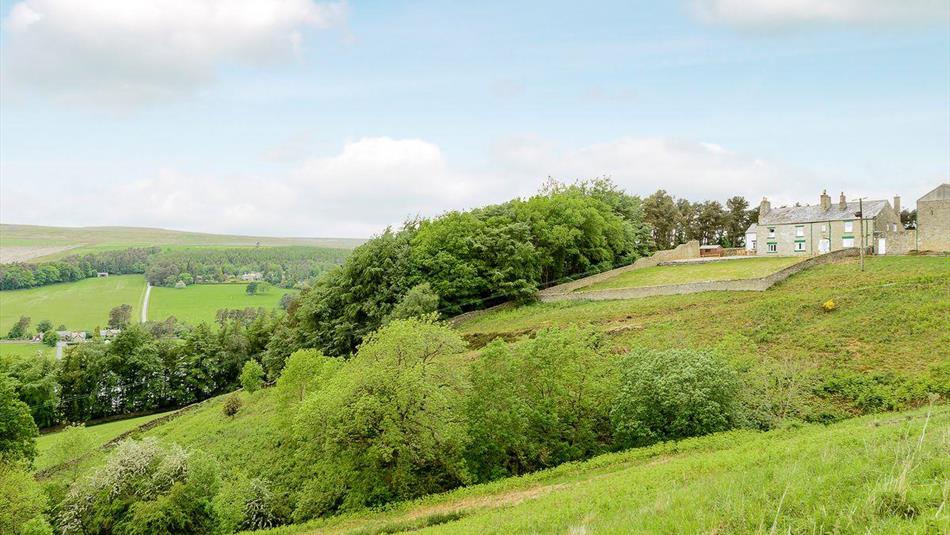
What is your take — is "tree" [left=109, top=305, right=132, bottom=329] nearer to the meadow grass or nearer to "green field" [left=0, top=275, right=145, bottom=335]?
"green field" [left=0, top=275, right=145, bottom=335]

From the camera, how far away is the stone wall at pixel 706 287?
148 feet

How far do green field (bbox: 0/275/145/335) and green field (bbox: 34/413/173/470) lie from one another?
75.0 meters

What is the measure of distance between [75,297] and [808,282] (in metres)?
161

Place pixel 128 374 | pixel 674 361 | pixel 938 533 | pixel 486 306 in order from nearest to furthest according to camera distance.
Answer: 1. pixel 938 533
2. pixel 674 361
3. pixel 486 306
4. pixel 128 374

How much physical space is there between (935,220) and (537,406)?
46.5m

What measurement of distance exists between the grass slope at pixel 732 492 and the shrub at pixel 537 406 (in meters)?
2.83

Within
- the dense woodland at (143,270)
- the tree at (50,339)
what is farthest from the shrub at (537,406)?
the dense woodland at (143,270)

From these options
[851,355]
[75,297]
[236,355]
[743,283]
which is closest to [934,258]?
[743,283]

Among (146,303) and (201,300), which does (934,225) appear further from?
(146,303)

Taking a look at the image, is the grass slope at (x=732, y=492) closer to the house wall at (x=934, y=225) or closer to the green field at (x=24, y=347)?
the house wall at (x=934, y=225)

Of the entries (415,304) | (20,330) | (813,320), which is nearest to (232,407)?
(415,304)

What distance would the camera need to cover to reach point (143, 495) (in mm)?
25391

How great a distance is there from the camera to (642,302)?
46.2 m

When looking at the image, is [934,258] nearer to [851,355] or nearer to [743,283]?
[743,283]
